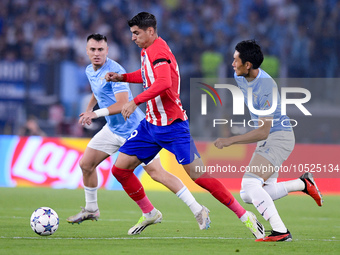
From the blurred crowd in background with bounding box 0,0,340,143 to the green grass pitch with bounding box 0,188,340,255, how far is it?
3.18 m

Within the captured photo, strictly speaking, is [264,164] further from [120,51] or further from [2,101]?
[120,51]

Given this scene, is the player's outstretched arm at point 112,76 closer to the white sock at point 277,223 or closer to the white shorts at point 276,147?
the white shorts at point 276,147

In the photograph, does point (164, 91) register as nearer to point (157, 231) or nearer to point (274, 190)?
point (274, 190)

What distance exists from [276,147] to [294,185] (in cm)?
91

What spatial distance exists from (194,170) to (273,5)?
14.6 m

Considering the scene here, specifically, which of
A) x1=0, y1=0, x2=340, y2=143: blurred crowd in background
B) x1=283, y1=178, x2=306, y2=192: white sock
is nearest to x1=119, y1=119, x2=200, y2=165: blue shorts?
x1=283, y1=178, x2=306, y2=192: white sock

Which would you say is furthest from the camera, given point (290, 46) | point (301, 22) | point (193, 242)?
point (301, 22)

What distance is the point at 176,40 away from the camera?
1878 centimetres

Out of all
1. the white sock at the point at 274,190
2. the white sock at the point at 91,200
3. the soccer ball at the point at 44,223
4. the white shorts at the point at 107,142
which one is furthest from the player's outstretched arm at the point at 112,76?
the white sock at the point at 274,190

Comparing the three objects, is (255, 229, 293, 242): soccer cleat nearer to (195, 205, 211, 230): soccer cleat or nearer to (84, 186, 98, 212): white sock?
(195, 205, 211, 230): soccer cleat

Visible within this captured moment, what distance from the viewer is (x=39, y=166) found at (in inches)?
A: 556

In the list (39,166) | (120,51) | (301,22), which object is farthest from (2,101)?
(301,22)

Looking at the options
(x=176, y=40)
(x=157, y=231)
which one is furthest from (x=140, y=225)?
(x=176, y=40)

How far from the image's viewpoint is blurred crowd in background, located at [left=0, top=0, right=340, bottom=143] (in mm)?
15180
